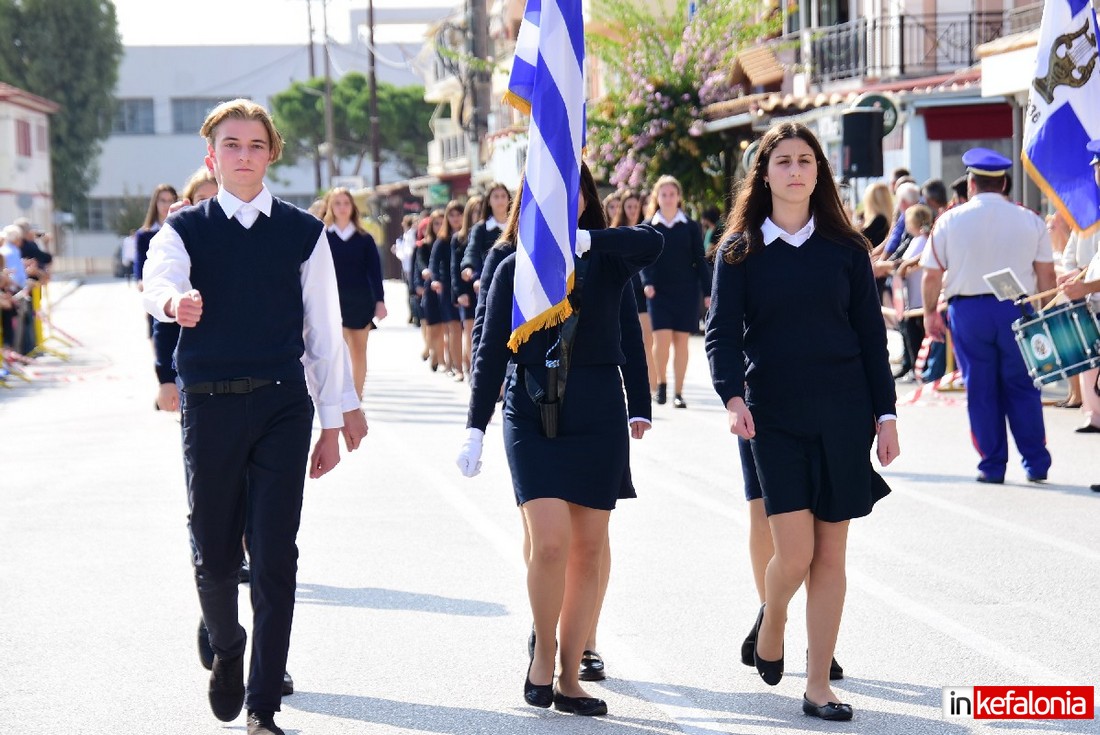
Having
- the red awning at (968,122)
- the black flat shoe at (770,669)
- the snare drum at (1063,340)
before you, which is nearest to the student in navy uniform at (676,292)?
the snare drum at (1063,340)

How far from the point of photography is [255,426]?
5250 millimetres

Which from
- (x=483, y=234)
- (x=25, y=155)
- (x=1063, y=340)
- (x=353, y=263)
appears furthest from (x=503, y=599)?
(x=25, y=155)

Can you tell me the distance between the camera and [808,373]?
5.60 meters

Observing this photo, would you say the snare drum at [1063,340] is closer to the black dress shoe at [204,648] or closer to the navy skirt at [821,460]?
the navy skirt at [821,460]

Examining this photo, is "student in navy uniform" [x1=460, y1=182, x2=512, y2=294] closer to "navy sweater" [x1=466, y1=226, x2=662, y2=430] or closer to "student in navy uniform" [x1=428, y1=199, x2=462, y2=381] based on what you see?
"student in navy uniform" [x1=428, y1=199, x2=462, y2=381]

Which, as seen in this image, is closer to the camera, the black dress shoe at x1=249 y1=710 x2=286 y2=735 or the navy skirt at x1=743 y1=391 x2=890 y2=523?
the black dress shoe at x1=249 y1=710 x2=286 y2=735

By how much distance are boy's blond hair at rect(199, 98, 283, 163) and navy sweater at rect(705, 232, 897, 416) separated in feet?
4.97

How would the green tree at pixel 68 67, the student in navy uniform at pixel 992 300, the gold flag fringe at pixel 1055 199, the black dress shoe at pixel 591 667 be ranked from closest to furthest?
1. the black dress shoe at pixel 591 667
2. the student in navy uniform at pixel 992 300
3. the gold flag fringe at pixel 1055 199
4. the green tree at pixel 68 67

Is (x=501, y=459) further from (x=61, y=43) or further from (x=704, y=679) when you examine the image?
(x=61, y=43)

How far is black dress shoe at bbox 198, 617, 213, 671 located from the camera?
6156 mm

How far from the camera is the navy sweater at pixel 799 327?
5602 millimetres

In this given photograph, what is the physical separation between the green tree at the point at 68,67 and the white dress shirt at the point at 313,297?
273ft

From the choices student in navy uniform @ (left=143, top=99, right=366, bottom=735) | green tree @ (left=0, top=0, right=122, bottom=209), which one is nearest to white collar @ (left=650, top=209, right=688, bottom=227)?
student in navy uniform @ (left=143, top=99, right=366, bottom=735)

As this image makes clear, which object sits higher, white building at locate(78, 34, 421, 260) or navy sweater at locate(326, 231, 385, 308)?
white building at locate(78, 34, 421, 260)
